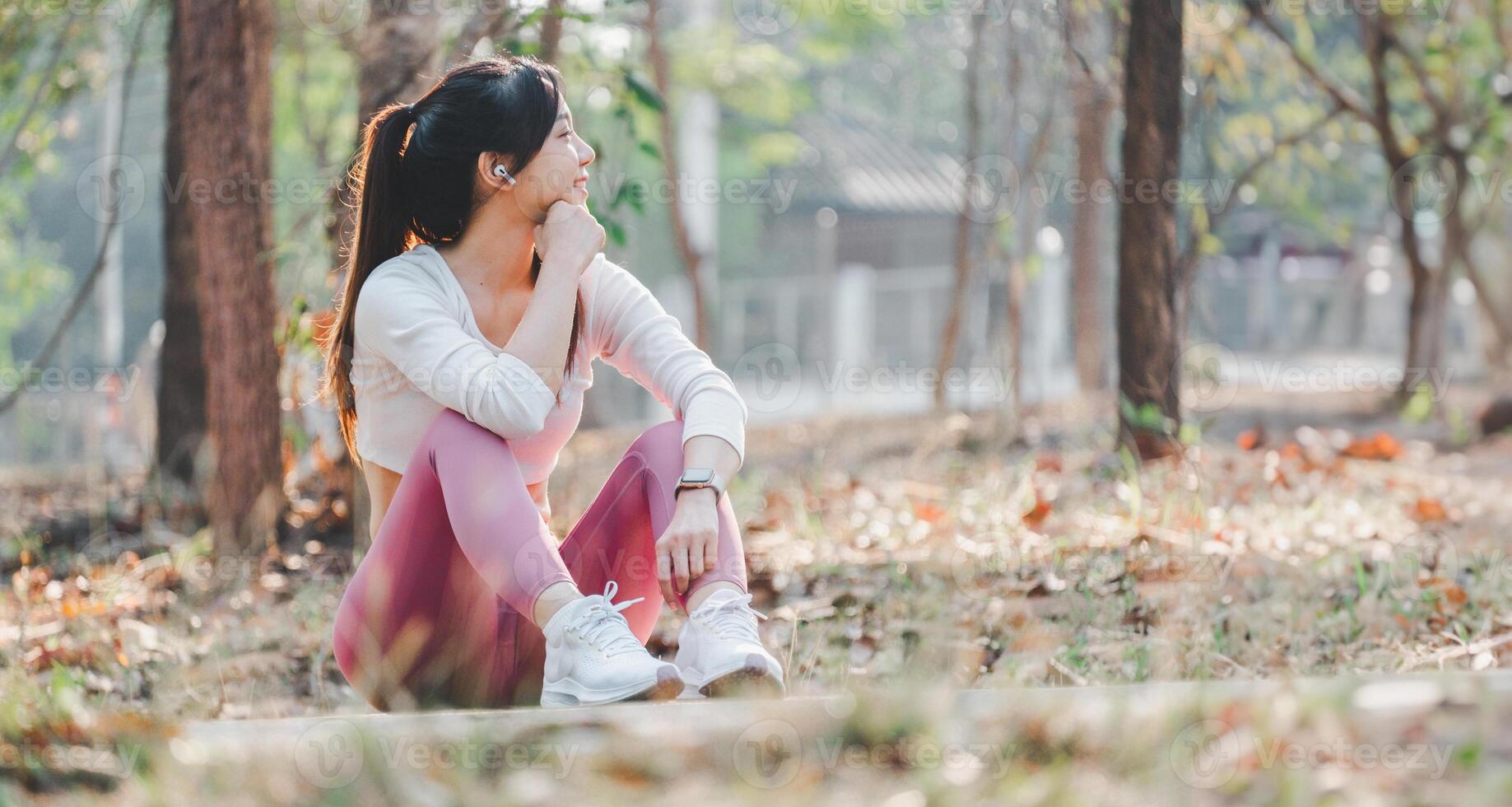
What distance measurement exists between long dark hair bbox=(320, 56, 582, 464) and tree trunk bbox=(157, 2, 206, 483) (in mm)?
3639

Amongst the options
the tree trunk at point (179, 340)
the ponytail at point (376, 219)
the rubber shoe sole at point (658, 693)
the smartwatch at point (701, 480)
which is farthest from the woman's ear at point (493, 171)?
the tree trunk at point (179, 340)

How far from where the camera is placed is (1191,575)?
130 inches

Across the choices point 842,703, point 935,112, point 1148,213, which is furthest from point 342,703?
point 935,112

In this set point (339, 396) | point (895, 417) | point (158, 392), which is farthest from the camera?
point (895, 417)

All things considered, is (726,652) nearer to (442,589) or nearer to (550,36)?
(442,589)

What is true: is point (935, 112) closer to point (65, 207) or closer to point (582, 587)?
point (65, 207)

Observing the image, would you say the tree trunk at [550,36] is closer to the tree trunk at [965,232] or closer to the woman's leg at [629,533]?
the woman's leg at [629,533]

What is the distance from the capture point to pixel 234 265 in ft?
14.2

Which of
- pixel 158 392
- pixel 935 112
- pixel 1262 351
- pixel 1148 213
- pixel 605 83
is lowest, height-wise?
pixel 1262 351

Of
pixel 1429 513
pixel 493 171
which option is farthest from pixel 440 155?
pixel 1429 513

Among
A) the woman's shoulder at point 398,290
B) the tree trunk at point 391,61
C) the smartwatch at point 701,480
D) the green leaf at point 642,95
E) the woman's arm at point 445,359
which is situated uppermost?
the tree trunk at point 391,61

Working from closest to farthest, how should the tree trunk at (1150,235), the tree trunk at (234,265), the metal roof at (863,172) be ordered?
the tree trunk at (234,265)
the tree trunk at (1150,235)
the metal roof at (863,172)

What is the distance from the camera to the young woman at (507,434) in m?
2.13

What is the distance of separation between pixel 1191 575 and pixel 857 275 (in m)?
12.4
